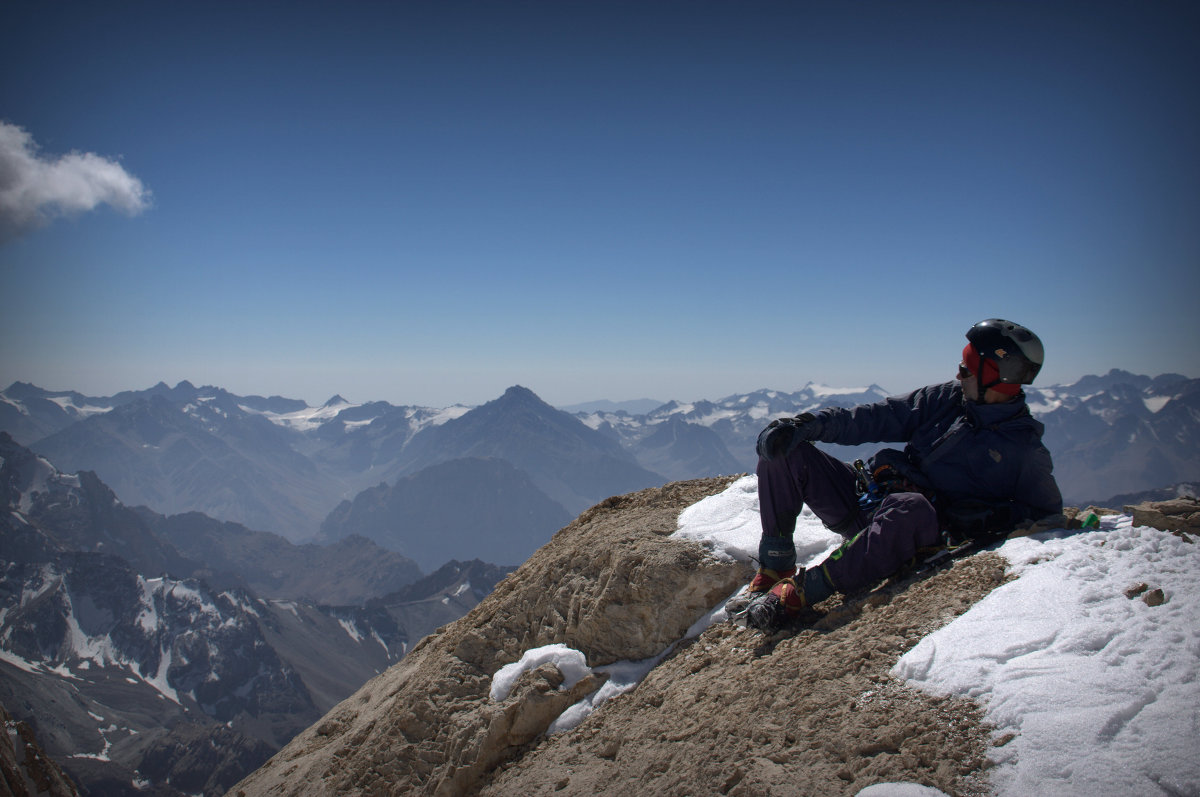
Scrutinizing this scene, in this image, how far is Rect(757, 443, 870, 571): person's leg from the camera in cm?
592

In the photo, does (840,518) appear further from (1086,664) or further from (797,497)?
(1086,664)

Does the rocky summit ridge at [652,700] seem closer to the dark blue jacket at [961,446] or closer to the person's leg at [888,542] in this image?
the person's leg at [888,542]

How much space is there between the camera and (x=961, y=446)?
18.2 ft

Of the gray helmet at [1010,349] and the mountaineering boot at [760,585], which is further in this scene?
A: the mountaineering boot at [760,585]

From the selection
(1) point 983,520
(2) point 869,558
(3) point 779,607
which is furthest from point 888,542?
(3) point 779,607

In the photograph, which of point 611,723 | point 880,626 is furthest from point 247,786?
point 880,626

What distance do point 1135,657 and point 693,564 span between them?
4230mm

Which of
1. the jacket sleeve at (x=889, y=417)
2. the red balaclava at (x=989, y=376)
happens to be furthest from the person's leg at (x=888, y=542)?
the red balaclava at (x=989, y=376)

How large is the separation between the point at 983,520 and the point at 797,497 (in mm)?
1612

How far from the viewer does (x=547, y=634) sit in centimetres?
775

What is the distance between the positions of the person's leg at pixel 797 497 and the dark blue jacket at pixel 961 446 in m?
0.33

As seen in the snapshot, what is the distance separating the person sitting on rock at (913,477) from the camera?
5.32 metres

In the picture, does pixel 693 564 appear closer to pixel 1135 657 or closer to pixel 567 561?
pixel 567 561

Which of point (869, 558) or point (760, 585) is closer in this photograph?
point (869, 558)
